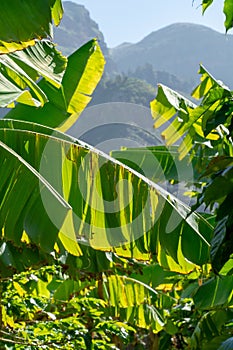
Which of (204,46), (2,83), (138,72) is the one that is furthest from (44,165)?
(204,46)

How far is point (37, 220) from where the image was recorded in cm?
211

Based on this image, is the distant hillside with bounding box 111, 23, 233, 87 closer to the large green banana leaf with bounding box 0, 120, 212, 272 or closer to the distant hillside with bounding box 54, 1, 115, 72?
the distant hillside with bounding box 54, 1, 115, 72

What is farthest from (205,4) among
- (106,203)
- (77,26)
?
(77,26)

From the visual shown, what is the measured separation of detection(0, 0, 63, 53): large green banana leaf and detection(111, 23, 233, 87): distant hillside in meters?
53.1

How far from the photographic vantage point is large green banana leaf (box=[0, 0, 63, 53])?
6.23 ft

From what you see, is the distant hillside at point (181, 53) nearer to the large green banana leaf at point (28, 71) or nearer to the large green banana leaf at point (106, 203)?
the large green banana leaf at point (28, 71)

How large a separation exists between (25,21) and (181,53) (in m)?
64.2

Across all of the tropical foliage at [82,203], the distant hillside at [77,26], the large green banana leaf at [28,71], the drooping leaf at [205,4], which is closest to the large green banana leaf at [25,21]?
→ the tropical foliage at [82,203]

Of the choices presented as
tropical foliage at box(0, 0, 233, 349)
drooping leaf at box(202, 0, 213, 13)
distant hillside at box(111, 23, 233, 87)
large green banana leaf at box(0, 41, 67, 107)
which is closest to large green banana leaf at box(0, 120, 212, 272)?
tropical foliage at box(0, 0, 233, 349)

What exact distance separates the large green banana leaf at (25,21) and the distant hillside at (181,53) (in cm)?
5306

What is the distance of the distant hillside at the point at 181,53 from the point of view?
189 feet

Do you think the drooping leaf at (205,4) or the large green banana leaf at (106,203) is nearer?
the drooping leaf at (205,4)

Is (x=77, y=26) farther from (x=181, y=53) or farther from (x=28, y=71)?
(x=28, y=71)

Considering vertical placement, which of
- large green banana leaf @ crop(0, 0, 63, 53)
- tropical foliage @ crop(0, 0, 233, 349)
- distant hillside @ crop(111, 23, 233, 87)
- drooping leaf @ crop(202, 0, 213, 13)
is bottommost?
distant hillside @ crop(111, 23, 233, 87)
